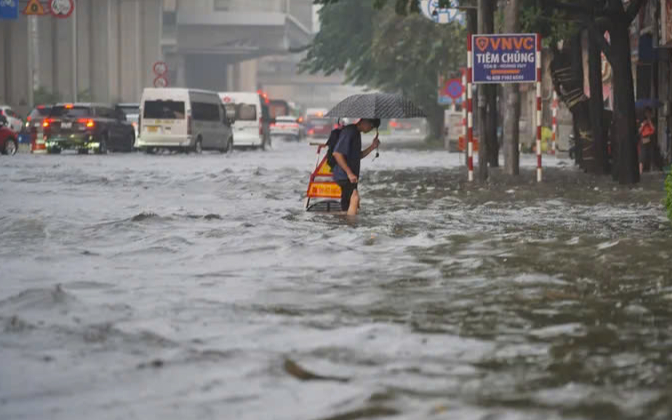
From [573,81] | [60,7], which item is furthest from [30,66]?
[573,81]

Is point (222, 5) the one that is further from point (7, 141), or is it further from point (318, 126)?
point (7, 141)

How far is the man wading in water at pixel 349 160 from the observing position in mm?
16844

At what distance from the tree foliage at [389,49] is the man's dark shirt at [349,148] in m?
33.4

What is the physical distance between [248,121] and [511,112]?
28040mm

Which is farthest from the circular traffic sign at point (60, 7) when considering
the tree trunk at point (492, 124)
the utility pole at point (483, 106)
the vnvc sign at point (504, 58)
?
the vnvc sign at point (504, 58)

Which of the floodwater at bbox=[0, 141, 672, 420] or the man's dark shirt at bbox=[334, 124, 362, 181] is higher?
the man's dark shirt at bbox=[334, 124, 362, 181]

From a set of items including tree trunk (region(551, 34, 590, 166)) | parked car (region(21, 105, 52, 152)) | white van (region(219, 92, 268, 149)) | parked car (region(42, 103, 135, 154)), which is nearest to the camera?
tree trunk (region(551, 34, 590, 166))

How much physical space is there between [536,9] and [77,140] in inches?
852

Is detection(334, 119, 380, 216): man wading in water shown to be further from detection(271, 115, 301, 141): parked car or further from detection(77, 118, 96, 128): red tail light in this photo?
detection(271, 115, 301, 141): parked car

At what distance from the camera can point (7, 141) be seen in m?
45.1

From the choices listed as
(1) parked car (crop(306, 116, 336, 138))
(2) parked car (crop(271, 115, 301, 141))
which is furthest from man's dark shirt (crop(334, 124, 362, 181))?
(1) parked car (crop(306, 116, 336, 138))

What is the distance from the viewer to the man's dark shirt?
16.9 m

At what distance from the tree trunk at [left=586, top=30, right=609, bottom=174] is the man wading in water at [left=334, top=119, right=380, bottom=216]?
10.9 m

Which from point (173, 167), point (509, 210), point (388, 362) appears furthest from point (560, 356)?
point (173, 167)
